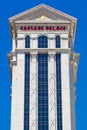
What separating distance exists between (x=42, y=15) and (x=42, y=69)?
1195 cm

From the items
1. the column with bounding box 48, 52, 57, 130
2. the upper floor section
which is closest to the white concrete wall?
the upper floor section

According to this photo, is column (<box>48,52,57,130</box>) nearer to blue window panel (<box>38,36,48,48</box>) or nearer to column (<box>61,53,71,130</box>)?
column (<box>61,53,71,130</box>)

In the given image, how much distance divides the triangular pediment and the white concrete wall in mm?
8028

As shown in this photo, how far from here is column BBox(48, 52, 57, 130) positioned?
12575cm

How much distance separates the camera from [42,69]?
131 m

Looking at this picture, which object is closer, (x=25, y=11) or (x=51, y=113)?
(x=51, y=113)

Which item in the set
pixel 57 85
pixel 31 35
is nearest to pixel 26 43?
pixel 31 35

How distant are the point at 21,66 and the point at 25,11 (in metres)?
12.0

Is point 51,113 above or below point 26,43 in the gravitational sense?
below

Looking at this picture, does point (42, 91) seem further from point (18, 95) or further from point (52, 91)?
point (18, 95)

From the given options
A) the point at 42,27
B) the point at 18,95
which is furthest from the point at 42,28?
the point at 18,95

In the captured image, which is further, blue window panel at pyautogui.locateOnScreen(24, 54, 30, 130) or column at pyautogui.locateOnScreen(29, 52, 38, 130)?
blue window panel at pyautogui.locateOnScreen(24, 54, 30, 130)

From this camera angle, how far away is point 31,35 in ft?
441

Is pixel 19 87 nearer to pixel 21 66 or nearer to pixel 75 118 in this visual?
pixel 21 66
